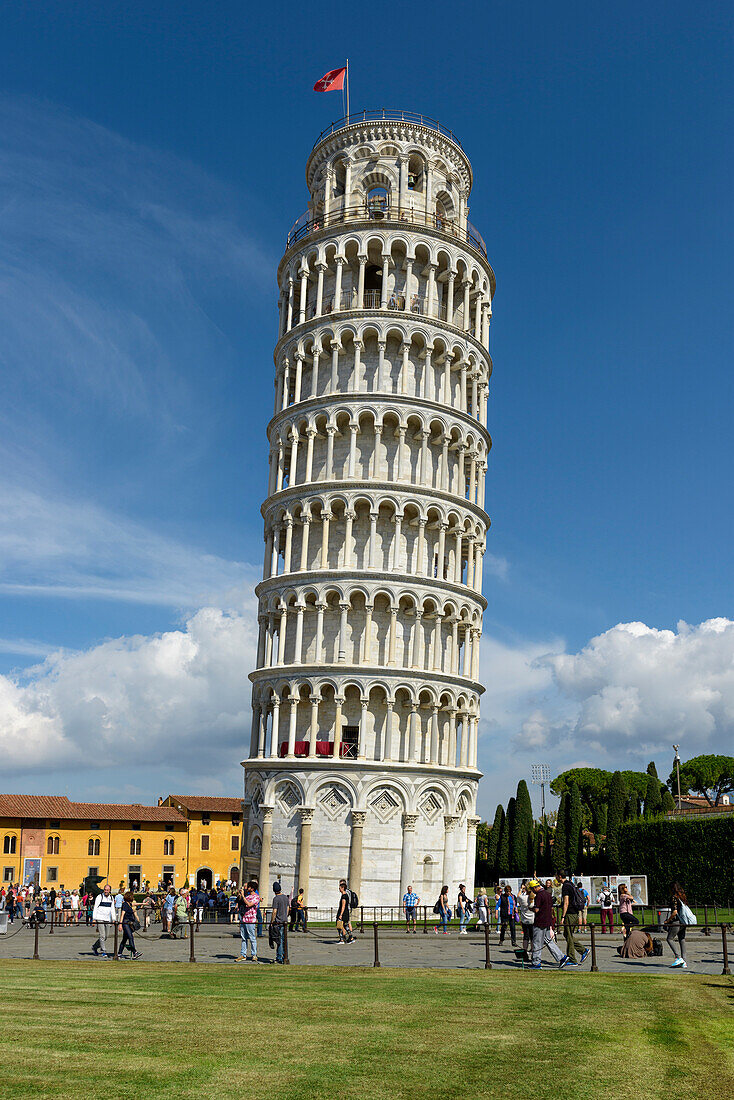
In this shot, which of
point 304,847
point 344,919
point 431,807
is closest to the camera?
point 344,919

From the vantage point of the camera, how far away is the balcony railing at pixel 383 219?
2254 inches

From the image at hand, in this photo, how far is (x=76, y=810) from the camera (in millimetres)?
97625

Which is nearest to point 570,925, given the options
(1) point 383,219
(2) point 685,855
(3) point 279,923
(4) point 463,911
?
(3) point 279,923

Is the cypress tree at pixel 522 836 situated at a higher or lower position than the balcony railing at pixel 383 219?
lower

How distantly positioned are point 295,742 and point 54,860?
55.9 m

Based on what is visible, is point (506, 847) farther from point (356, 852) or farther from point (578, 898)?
point (578, 898)

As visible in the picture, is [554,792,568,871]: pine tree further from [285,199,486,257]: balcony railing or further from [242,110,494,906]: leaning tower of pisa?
[285,199,486,257]: balcony railing

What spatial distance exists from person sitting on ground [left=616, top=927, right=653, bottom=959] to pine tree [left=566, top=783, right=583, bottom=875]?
5243 cm

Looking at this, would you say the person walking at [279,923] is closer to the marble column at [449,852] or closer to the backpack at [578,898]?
the backpack at [578,898]

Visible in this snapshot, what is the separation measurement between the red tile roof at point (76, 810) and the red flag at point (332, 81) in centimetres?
7028

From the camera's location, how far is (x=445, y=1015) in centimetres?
1617

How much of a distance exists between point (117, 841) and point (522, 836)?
4240 cm

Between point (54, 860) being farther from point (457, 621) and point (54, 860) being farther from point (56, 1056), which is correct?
point (56, 1056)

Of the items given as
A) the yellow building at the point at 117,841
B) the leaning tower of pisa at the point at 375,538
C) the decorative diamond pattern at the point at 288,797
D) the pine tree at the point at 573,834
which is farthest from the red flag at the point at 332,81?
the yellow building at the point at 117,841
